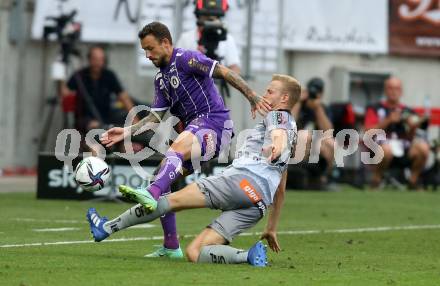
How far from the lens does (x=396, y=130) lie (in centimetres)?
2164

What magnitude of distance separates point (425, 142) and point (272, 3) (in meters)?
3.41

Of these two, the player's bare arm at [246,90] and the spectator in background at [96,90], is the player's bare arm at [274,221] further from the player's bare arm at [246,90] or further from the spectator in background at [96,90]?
the spectator in background at [96,90]

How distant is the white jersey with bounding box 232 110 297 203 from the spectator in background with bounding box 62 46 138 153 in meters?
11.2

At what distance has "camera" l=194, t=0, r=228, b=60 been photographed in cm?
1570

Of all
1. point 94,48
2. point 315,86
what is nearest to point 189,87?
point 315,86

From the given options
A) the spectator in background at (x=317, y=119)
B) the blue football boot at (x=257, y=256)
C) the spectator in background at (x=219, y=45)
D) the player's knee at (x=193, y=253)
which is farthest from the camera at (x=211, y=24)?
the blue football boot at (x=257, y=256)

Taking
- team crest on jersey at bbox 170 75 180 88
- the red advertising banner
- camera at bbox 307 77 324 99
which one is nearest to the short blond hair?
team crest on jersey at bbox 170 75 180 88

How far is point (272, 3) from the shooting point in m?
21.8

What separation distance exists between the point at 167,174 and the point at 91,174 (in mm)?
709

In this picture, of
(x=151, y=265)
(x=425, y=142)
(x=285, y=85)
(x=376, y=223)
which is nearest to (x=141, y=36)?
(x=285, y=85)

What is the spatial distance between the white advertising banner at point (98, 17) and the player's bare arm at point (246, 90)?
39.2ft

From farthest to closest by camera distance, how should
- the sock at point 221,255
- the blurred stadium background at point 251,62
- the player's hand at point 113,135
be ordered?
the blurred stadium background at point 251,62 < the player's hand at point 113,135 < the sock at point 221,255

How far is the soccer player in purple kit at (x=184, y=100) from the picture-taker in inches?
392

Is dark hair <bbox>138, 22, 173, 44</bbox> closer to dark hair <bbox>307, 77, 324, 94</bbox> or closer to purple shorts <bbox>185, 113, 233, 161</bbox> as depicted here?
purple shorts <bbox>185, 113, 233, 161</bbox>
